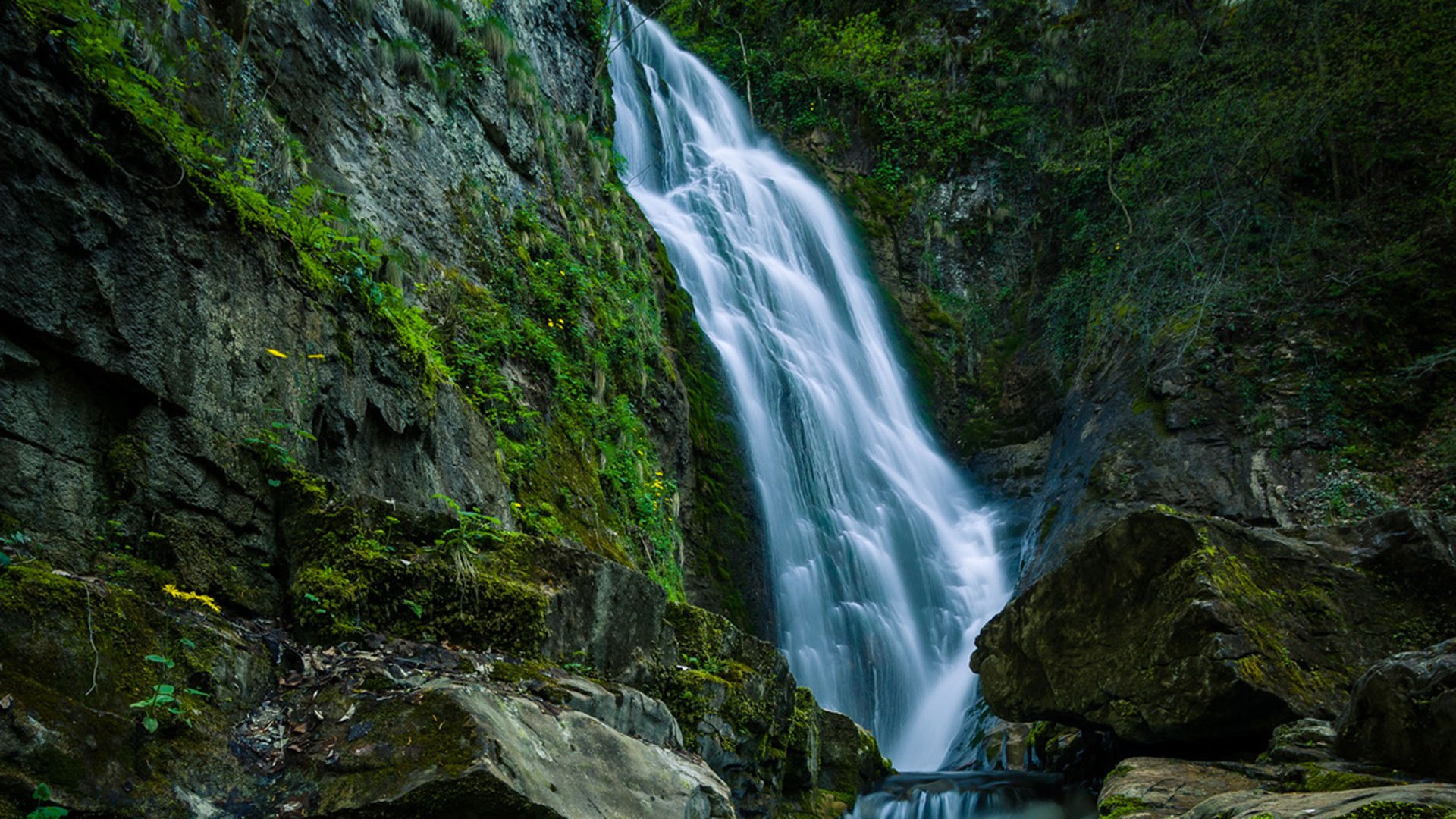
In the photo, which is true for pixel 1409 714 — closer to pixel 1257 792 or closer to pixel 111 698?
pixel 1257 792

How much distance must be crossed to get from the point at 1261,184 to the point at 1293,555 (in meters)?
10.6

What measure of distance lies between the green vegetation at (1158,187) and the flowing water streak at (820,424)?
2.26 meters

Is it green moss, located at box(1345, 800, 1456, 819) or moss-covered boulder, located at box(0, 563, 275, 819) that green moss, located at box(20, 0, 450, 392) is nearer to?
moss-covered boulder, located at box(0, 563, 275, 819)

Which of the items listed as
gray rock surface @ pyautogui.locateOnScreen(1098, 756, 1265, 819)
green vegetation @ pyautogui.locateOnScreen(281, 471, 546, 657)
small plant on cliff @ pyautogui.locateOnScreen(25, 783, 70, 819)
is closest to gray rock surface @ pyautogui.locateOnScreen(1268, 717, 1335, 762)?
gray rock surface @ pyautogui.locateOnScreen(1098, 756, 1265, 819)

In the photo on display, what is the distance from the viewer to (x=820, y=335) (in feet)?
60.5

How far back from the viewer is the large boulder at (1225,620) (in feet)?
21.6

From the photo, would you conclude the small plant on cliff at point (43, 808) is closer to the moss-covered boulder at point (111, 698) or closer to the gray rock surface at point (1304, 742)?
the moss-covered boulder at point (111, 698)

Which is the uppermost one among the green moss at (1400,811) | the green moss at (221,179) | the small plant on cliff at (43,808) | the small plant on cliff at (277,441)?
the green moss at (221,179)

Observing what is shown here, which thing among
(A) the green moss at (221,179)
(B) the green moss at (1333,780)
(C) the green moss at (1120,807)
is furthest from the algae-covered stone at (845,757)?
(A) the green moss at (221,179)

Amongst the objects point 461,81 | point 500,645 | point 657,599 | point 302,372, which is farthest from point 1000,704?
point 461,81

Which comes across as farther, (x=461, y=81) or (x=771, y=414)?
(x=771, y=414)

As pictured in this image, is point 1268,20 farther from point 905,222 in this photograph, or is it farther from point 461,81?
point 461,81

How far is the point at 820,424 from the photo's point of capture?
1642cm

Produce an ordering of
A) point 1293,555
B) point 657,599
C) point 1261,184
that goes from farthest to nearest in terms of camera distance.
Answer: point 1261,184 → point 1293,555 → point 657,599
